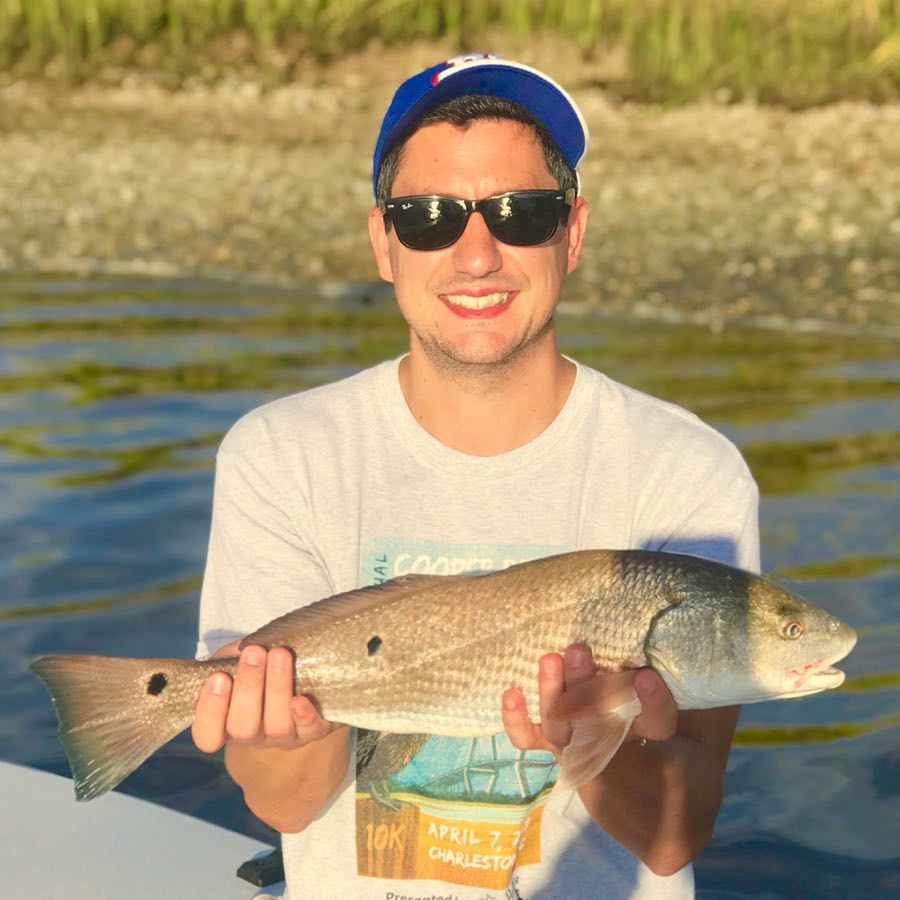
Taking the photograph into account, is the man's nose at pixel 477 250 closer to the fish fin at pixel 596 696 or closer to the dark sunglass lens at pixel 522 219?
the dark sunglass lens at pixel 522 219

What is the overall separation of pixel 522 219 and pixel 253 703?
1436 millimetres

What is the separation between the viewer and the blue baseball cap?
4.39m

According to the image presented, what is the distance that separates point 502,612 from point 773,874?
2.46m

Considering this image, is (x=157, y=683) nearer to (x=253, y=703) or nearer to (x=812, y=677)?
(x=253, y=703)

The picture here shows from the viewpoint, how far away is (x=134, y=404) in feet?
37.9

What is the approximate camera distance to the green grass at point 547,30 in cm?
2166

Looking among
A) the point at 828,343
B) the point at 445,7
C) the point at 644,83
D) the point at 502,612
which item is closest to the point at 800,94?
the point at 644,83

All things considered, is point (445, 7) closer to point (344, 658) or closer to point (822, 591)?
point (822, 591)

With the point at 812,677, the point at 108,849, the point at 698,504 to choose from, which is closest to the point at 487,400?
the point at 698,504

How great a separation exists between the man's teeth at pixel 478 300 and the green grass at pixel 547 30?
698 inches

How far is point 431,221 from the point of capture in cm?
437

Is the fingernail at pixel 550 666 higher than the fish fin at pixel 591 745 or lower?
higher

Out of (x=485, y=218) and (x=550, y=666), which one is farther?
(x=485, y=218)

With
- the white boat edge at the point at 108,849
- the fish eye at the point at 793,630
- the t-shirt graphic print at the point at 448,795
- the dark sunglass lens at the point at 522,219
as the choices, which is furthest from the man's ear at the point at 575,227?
the white boat edge at the point at 108,849
